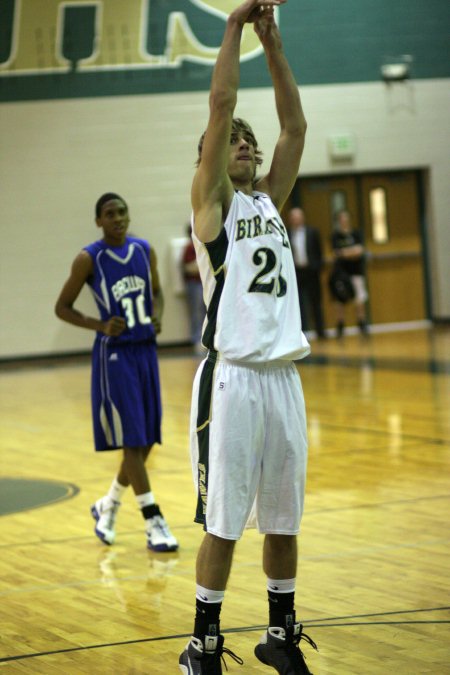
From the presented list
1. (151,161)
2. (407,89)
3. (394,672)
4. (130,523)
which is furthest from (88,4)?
(394,672)

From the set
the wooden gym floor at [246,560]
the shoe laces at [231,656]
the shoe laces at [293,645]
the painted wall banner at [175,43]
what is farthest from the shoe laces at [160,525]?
the painted wall banner at [175,43]

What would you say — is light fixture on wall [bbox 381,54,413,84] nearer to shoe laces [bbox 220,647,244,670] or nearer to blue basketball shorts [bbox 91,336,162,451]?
blue basketball shorts [bbox 91,336,162,451]

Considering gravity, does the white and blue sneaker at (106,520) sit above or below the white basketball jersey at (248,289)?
below

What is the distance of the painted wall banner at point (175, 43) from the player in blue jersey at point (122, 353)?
425 inches

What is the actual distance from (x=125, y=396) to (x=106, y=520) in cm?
65

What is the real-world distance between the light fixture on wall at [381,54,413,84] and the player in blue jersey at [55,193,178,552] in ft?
41.1

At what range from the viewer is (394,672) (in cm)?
339

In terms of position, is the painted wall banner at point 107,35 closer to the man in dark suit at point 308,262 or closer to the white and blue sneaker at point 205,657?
the man in dark suit at point 308,262

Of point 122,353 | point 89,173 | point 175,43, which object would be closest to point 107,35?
point 175,43

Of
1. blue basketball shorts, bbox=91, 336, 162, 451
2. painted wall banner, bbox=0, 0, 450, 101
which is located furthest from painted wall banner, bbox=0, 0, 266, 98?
blue basketball shorts, bbox=91, 336, 162, 451

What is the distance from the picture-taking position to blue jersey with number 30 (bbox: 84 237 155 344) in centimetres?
543

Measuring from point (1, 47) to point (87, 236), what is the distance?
285cm

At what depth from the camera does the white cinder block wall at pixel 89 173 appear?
51.4 feet

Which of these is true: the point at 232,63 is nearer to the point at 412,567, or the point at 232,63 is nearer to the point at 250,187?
the point at 250,187
